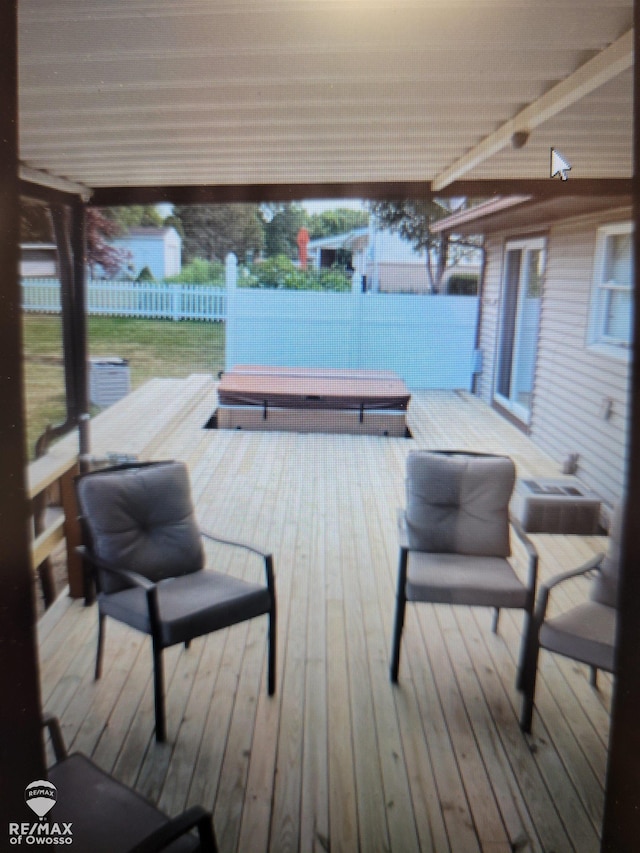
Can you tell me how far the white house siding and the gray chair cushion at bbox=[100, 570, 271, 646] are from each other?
1111 mm

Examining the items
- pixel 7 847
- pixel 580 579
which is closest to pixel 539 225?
pixel 580 579

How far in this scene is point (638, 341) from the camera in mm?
665

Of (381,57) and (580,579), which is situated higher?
(381,57)

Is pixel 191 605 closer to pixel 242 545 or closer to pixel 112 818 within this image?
pixel 242 545

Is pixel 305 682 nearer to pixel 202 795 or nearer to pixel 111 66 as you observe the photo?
pixel 202 795

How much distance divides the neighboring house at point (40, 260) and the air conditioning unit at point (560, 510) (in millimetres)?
2674

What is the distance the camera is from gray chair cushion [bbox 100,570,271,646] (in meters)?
1.85

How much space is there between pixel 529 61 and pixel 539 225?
1.68m

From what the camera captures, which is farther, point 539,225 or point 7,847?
point 539,225

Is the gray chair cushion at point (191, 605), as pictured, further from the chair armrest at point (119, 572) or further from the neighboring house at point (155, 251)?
the neighboring house at point (155, 251)

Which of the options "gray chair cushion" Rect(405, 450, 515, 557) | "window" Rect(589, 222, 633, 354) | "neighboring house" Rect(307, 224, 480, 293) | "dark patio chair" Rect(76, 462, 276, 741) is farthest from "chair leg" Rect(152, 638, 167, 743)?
"window" Rect(589, 222, 633, 354)

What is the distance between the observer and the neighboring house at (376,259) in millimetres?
1488

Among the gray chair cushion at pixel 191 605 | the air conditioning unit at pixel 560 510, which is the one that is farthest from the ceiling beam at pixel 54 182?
the air conditioning unit at pixel 560 510

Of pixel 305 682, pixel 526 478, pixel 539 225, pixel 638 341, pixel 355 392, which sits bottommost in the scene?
pixel 305 682
